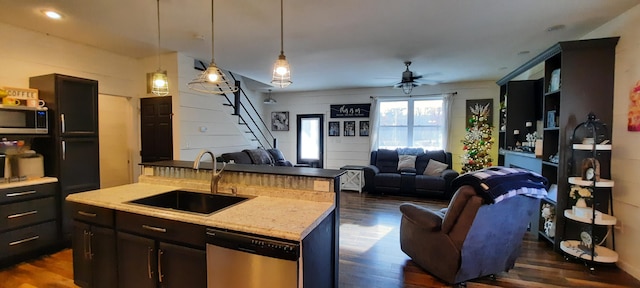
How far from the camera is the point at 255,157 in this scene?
234 inches

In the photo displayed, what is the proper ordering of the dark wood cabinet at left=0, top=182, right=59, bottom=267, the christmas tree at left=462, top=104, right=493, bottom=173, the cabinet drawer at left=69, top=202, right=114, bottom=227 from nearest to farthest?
1. the cabinet drawer at left=69, top=202, right=114, bottom=227
2. the dark wood cabinet at left=0, top=182, right=59, bottom=267
3. the christmas tree at left=462, top=104, right=493, bottom=173

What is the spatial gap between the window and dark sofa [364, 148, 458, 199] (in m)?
0.44

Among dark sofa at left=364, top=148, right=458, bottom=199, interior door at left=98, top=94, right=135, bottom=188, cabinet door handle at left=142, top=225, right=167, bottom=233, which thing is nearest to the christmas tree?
dark sofa at left=364, top=148, right=458, bottom=199

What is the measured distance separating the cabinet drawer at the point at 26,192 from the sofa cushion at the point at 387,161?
5.64 m

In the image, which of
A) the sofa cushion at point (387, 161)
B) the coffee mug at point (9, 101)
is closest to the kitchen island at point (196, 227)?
the coffee mug at point (9, 101)

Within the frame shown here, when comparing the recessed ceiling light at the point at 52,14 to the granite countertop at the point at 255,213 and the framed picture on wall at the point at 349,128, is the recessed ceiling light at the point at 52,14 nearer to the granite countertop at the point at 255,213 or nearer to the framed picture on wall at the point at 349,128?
the granite countertop at the point at 255,213

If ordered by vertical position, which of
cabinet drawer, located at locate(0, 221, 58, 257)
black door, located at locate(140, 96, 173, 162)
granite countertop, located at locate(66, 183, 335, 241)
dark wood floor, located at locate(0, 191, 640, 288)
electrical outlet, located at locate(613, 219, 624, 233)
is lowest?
dark wood floor, located at locate(0, 191, 640, 288)

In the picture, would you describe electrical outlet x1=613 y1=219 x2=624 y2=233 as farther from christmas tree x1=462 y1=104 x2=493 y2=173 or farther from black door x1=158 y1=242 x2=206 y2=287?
black door x1=158 y1=242 x2=206 y2=287

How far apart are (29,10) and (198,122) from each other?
7.77 ft

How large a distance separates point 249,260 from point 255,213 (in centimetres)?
30

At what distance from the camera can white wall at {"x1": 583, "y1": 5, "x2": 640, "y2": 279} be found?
2588 millimetres

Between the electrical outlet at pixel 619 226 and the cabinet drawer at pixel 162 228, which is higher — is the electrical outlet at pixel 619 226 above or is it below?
below

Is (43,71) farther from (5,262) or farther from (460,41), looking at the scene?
(460,41)

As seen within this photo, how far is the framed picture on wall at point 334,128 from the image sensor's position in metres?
7.45
